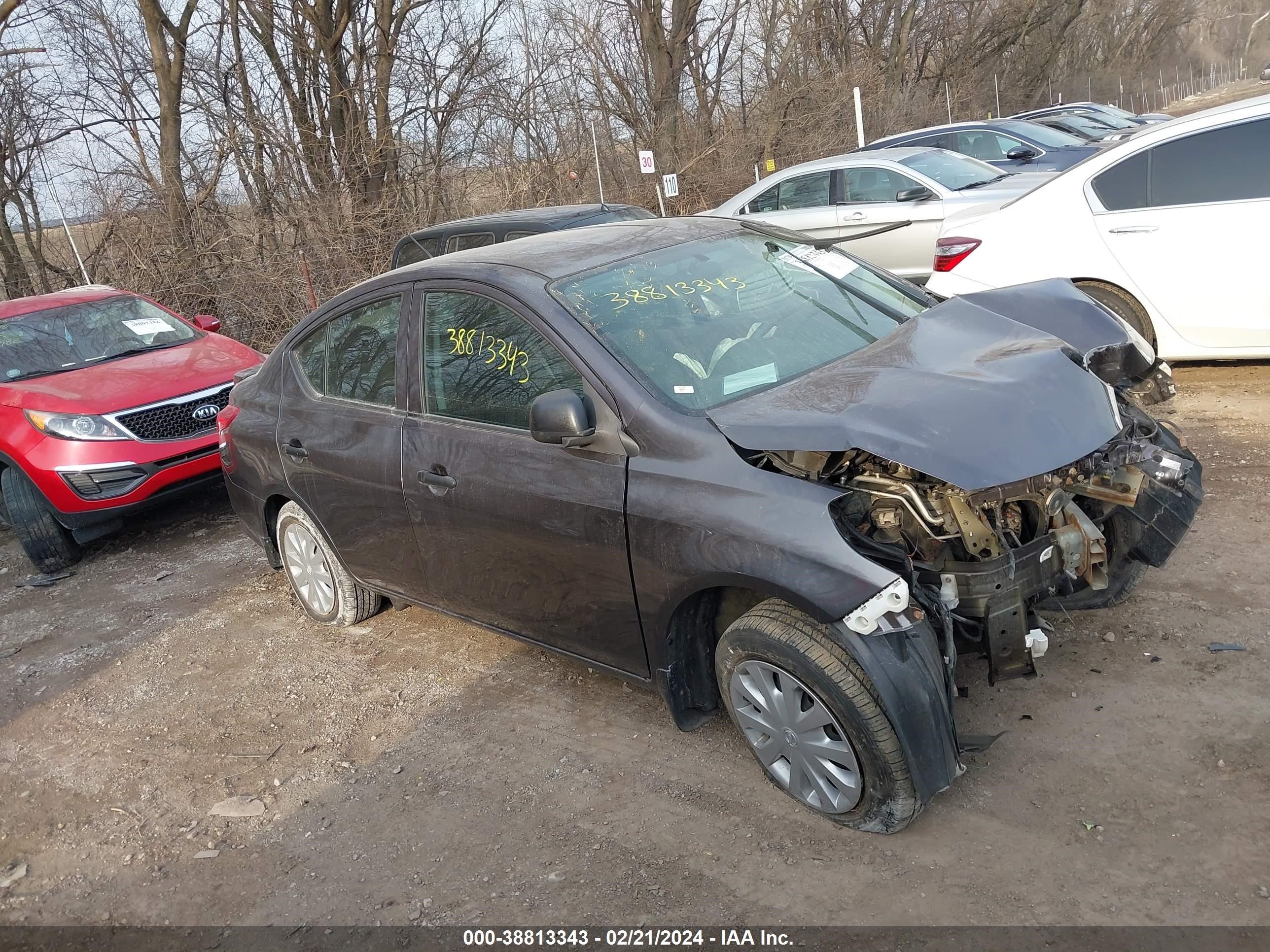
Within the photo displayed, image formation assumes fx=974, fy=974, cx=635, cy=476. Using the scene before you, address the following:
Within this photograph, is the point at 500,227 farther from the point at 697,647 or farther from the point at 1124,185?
the point at 697,647

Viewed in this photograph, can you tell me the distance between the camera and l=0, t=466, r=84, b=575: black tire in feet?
22.1

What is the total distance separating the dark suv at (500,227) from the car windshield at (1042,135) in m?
7.70

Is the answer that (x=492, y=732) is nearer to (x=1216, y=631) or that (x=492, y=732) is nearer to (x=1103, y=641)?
(x=1103, y=641)

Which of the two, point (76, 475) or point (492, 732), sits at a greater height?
point (76, 475)

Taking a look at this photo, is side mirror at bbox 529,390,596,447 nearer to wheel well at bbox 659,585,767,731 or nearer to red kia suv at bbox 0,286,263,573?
wheel well at bbox 659,585,767,731

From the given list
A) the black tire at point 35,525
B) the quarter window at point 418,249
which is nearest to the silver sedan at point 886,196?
the quarter window at point 418,249

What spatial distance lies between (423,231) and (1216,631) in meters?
8.31

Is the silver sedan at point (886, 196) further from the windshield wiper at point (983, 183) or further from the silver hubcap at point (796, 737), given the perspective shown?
the silver hubcap at point (796, 737)

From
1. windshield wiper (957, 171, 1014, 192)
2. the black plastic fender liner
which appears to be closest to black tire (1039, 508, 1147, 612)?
the black plastic fender liner

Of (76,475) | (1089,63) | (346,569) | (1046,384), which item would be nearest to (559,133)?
(76,475)

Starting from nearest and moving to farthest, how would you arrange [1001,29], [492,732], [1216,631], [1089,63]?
[1216,631]
[492,732]
[1001,29]
[1089,63]

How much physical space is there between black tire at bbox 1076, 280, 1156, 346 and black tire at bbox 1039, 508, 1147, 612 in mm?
2961

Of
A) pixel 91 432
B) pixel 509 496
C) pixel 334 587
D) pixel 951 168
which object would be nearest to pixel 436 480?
pixel 509 496

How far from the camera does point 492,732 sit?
3.97 m
